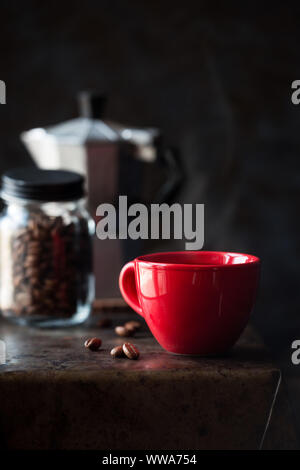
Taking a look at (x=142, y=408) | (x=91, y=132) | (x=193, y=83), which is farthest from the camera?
(x=193, y=83)

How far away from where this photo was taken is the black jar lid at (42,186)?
2.40 ft

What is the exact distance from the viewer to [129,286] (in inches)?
25.2

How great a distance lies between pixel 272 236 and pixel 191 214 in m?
0.18

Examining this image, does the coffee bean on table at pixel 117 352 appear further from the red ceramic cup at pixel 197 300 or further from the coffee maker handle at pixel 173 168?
the coffee maker handle at pixel 173 168

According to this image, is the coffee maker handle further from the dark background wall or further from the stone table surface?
the stone table surface

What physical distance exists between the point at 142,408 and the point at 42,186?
0.95ft

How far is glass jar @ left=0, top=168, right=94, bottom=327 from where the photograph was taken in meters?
0.74

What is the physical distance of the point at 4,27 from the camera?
50.1 inches

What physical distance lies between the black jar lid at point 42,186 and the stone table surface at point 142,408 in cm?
23

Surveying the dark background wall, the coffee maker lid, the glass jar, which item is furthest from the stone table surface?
the dark background wall

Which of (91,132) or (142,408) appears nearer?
(142,408)

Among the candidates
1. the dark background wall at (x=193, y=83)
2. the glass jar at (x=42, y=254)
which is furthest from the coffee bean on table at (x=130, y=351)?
the dark background wall at (x=193, y=83)

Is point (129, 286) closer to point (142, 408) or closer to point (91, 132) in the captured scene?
point (142, 408)

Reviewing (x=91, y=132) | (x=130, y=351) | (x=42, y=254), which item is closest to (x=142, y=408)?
(x=130, y=351)
